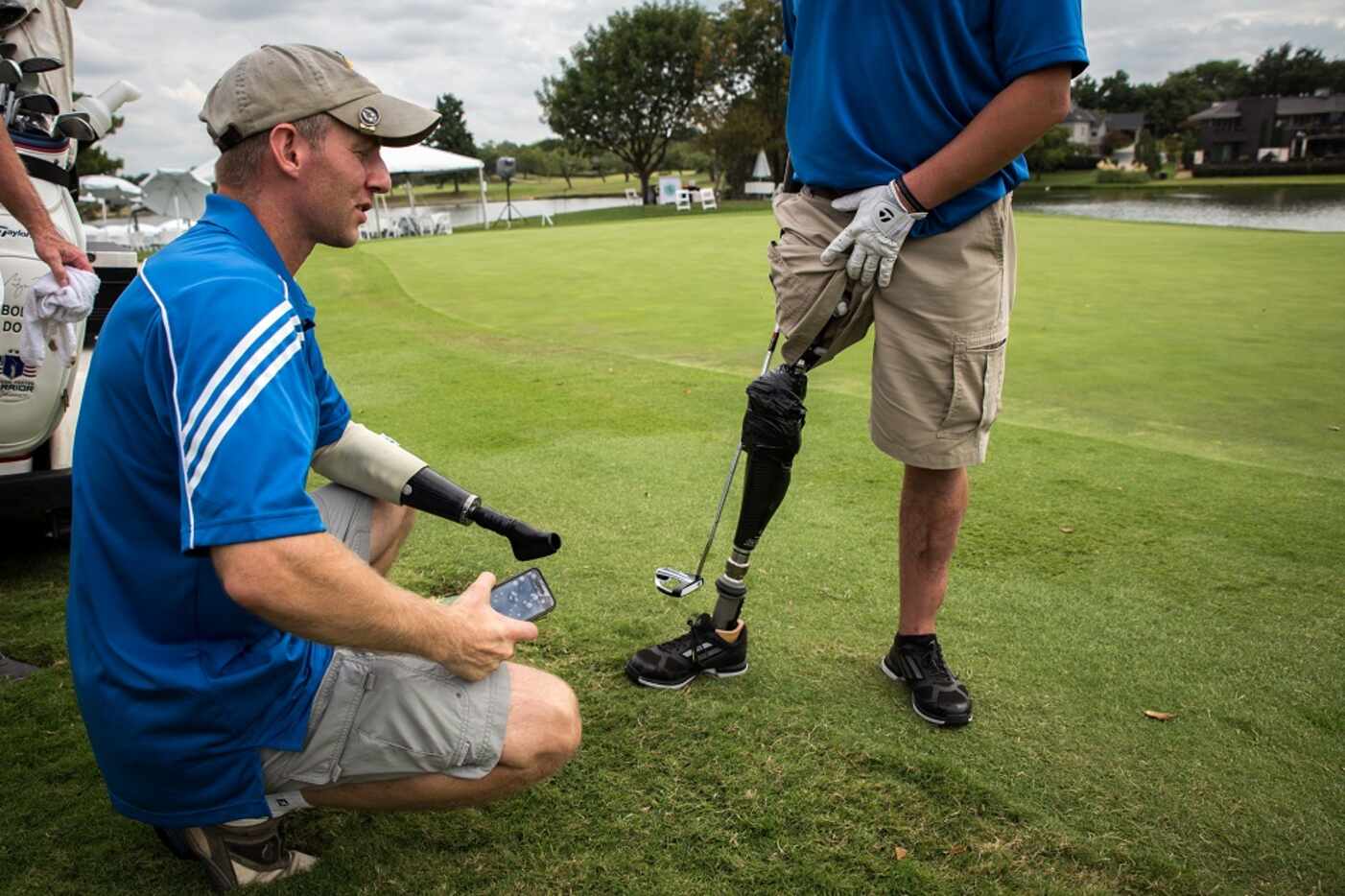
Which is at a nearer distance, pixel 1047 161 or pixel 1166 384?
pixel 1166 384

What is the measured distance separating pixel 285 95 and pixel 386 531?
3.55ft

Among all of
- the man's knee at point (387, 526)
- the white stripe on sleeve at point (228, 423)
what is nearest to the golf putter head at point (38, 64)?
the man's knee at point (387, 526)

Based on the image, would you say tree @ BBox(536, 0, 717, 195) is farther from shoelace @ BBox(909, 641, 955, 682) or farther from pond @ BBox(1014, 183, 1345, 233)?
shoelace @ BBox(909, 641, 955, 682)

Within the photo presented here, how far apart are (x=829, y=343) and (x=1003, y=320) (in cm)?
46

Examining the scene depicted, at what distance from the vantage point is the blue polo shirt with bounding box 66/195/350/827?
4.77 feet

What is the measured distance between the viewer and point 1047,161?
7262 cm

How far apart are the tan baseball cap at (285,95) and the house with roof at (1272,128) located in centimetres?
9556

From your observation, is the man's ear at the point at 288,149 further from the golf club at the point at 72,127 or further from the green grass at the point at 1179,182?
the green grass at the point at 1179,182

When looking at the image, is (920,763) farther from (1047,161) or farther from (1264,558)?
(1047,161)

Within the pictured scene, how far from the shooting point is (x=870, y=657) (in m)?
2.81

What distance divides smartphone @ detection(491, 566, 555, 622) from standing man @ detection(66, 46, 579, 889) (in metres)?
0.24

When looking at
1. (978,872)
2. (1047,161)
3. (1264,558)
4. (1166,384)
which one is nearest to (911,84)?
(978,872)

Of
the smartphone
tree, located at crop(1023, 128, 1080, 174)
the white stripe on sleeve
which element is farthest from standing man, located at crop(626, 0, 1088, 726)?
tree, located at crop(1023, 128, 1080, 174)

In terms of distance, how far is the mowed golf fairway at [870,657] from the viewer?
1994mm
